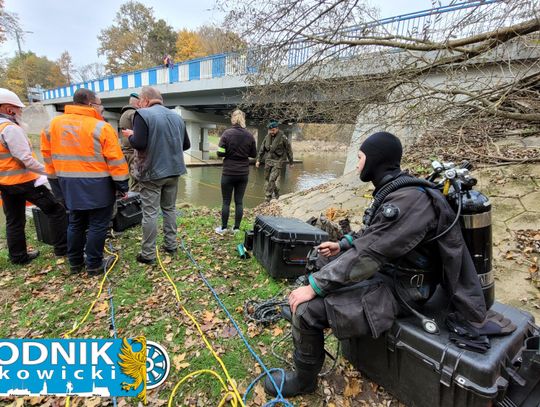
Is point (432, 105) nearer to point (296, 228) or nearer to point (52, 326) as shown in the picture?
point (296, 228)

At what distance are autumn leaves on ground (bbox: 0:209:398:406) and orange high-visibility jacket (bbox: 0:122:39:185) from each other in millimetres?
1199

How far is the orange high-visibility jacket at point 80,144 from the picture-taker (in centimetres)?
329

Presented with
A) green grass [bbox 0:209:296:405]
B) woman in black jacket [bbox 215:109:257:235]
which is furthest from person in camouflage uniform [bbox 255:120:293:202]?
green grass [bbox 0:209:296:405]

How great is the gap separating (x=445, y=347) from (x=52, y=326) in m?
3.36

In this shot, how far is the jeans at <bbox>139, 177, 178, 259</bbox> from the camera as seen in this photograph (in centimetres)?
386

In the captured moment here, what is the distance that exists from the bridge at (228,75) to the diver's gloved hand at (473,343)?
218 inches

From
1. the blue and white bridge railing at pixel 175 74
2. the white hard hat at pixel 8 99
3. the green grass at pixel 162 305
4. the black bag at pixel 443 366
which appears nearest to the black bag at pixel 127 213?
the green grass at pixel 162 305

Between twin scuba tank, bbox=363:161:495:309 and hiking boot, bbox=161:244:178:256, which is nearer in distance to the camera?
twin scuba tank, bbox=363:161:495:309

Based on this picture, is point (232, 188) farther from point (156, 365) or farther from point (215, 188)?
point (215, 188)

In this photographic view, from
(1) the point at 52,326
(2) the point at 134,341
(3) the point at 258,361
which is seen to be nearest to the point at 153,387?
(2) the point at 134,341

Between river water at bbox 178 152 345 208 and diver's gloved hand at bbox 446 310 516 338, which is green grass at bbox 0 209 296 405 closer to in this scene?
diver's gloved hand at bbox 446 310 516 338

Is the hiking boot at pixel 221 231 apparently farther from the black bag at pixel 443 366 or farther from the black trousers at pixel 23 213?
the black bag at pixel 443 366

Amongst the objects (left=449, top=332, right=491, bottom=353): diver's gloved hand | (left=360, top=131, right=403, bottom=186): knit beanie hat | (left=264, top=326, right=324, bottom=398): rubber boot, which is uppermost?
(left=360, top=131, right=403, bottom=186): knit beanie hat

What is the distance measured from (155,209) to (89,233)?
2.56 feet
